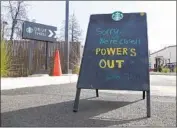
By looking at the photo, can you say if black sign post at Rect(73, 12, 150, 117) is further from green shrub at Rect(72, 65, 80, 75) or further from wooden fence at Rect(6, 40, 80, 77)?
green shrub at Rect(72, 65, 80, 75)

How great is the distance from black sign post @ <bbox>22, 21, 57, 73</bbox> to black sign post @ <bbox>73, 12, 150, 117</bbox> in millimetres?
7678

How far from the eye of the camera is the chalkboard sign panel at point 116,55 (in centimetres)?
673

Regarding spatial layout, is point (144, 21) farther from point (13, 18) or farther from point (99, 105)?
point (13, 18)

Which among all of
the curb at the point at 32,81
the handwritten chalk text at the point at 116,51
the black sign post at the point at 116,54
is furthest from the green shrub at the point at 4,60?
the handwritten chalk text at the point at 116,51

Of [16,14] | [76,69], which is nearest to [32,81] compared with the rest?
[76,69]

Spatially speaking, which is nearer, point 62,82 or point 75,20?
point 62,82

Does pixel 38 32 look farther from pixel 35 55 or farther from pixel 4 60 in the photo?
pixel 4 60

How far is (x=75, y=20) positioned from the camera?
36.7 metres

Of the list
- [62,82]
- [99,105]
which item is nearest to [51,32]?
[62,82]

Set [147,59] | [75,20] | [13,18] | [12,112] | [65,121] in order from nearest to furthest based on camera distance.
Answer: [65,121], [12,112], [147,59], [13,18], [75,20]

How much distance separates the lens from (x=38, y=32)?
15109mm

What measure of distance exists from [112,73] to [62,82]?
6948 mm

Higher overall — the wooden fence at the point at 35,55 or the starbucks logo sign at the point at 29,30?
the starbucks logo sign at the point at 29,30

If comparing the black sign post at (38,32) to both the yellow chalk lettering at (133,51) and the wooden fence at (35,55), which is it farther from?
the yellow chalk lettering at (133,51)
